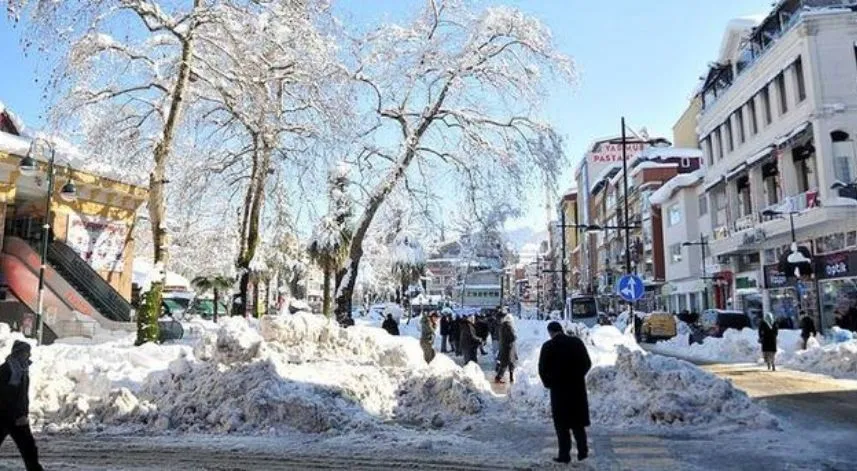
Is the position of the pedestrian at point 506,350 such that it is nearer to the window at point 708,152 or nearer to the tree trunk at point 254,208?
the tree trunk at point 254,208

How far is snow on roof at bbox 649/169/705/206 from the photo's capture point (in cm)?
5011

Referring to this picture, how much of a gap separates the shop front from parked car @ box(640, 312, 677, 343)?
8.34 m

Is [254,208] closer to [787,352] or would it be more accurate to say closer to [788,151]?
[787,352]

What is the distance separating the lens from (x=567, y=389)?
819 centimetres

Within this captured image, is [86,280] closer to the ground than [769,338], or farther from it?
farther from it

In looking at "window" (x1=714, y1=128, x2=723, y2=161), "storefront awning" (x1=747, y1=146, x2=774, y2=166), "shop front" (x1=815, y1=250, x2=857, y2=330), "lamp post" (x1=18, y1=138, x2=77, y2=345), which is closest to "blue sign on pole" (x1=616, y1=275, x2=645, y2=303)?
"shop front" (x1=815, y1=250, x2=857, y2=330)

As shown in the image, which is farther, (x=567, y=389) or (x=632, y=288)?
(x=632, y=288)

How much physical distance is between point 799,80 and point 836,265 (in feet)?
25.8

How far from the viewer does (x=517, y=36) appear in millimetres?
22266

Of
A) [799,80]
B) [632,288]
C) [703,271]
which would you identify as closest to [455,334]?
[632,288]

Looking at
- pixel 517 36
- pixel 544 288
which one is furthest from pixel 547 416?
pixel 544 288

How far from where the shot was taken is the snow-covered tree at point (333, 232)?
24.3m

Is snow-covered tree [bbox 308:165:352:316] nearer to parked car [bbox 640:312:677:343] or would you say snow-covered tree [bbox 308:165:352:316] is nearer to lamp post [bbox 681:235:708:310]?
parked car [bbox 640:312:677:343]

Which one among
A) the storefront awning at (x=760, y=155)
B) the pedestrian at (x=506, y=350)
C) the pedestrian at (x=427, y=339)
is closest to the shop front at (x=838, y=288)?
the storefront awning at (x=760, y=155)
